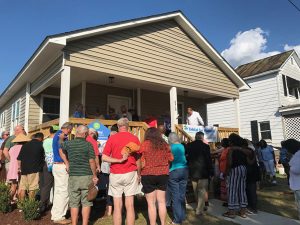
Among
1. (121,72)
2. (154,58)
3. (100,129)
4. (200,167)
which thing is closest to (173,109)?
(154,58)

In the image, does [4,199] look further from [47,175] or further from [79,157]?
[79,157]

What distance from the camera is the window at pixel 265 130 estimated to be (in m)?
19.0

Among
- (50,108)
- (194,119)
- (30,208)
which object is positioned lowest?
(30,208)

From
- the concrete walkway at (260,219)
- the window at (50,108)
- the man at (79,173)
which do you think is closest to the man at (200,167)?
the concrete walkway at (260,219)

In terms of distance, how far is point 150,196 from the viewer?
4.77 meters

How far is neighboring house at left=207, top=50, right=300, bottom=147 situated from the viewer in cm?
1809

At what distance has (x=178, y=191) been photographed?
573 cm

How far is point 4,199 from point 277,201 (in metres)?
7.25

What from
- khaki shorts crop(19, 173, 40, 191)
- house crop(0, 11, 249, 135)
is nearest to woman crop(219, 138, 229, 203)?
house crop(0, 11, 249, 135)

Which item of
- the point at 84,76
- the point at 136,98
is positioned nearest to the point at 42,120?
the point at 84,76

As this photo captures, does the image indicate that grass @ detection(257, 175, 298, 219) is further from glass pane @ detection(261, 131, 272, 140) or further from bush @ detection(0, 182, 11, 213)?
glass pane @ detection(261, 131, 272, 140)

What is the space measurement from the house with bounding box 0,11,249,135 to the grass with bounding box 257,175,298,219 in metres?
3.92

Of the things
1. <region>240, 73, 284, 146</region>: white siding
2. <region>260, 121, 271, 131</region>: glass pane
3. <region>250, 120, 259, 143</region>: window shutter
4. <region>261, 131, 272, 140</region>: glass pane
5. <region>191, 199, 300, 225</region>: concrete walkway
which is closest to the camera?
<region>191, 199, 300, 225</region>: concrete walkway

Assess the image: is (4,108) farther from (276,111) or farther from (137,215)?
(276,111)
